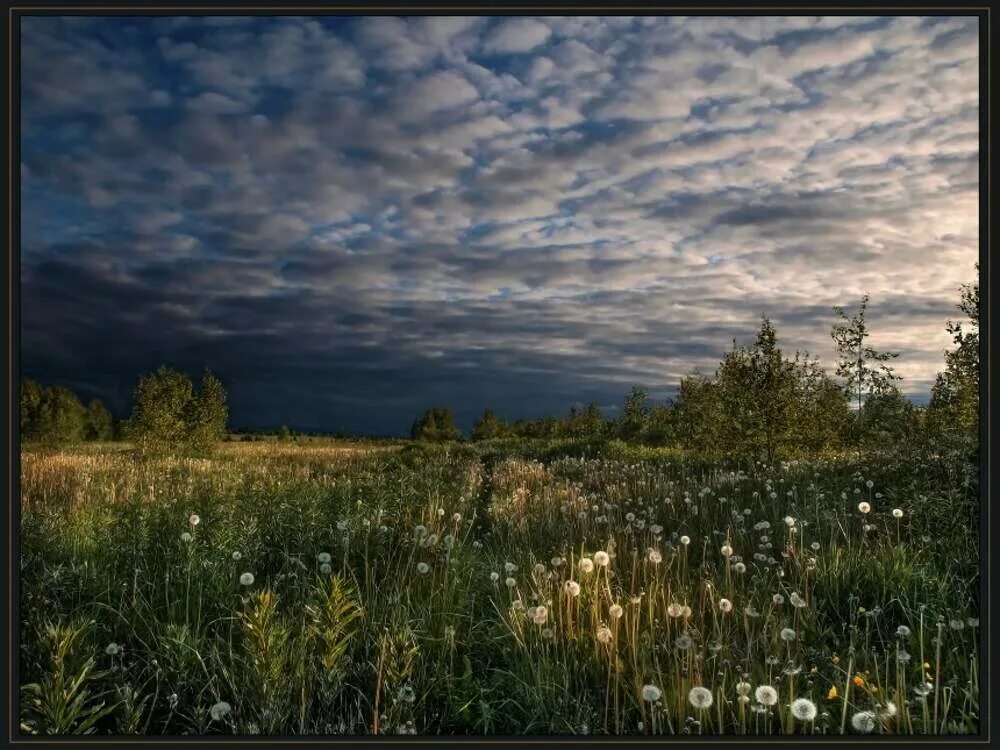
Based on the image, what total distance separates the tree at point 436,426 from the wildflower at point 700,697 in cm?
4446

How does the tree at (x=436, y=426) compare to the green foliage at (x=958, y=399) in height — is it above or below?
below

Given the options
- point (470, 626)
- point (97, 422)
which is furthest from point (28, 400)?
point (97, 422)

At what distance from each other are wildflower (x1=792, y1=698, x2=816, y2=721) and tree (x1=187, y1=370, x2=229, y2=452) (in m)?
36.0

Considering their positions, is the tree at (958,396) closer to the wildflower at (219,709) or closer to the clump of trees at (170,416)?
the wildflower at (219,709)

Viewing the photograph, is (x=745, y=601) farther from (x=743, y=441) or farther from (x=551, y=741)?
(x=743, y=441)

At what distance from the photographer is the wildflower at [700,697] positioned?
8.85 feet

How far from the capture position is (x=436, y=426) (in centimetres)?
5184

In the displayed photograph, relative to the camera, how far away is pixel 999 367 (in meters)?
3.10

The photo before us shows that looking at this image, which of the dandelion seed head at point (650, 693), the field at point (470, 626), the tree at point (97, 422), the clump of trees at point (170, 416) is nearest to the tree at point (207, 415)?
the clump of trees at point (170, 416)

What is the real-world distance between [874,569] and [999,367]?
273cm

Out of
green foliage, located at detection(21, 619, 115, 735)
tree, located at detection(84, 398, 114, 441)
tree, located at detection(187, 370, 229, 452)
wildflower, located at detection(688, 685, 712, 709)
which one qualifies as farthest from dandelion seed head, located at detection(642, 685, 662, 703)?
tree, located at detection(84, 398, 114, 441)

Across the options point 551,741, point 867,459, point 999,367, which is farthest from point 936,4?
point 867,459

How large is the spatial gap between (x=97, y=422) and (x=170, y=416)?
29.6 metres

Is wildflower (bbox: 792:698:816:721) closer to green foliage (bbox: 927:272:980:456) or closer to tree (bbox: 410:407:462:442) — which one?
green foliage (bbox: 927:272:980:456)
